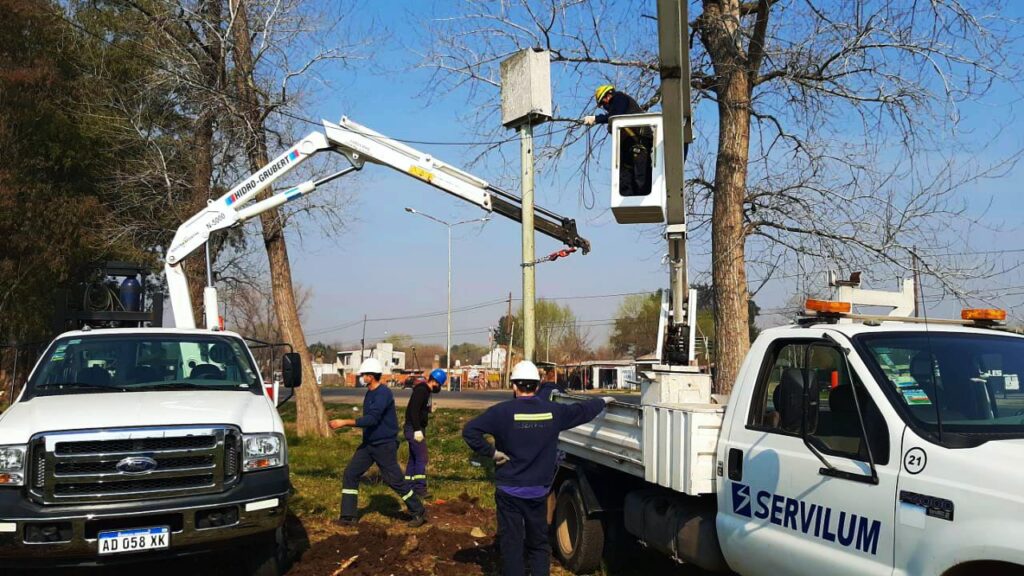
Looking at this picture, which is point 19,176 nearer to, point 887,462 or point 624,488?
point 624,488

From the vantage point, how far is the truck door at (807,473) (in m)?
4.19

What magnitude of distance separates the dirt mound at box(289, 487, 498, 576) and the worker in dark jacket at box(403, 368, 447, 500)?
0.82 meters

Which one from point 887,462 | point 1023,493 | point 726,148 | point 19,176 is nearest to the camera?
point 1023,493

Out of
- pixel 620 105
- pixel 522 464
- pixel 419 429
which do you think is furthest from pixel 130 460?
pixel 620 105

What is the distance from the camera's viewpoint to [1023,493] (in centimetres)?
347

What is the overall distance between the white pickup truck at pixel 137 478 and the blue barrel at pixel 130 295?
4.69 m

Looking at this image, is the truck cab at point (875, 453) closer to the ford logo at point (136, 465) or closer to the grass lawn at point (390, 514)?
the grass lawn at point (390, 514)

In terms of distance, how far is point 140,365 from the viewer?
25.0 feet

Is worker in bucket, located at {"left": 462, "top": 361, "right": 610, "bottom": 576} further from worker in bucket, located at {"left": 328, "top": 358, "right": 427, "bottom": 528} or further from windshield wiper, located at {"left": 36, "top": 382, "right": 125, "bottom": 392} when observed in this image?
worker in bucket, located at {"left": 328, "top": 358, "right": 427, "bottom": 528}

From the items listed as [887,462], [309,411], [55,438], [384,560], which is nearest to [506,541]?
[384,560]

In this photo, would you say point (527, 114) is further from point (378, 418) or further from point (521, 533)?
point (521, 533)

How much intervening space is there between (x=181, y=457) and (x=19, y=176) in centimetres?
2054

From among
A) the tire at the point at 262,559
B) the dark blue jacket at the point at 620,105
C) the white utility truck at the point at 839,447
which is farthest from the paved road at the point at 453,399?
the white utility truck at the point at 839,447

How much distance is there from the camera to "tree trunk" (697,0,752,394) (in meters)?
11.9
